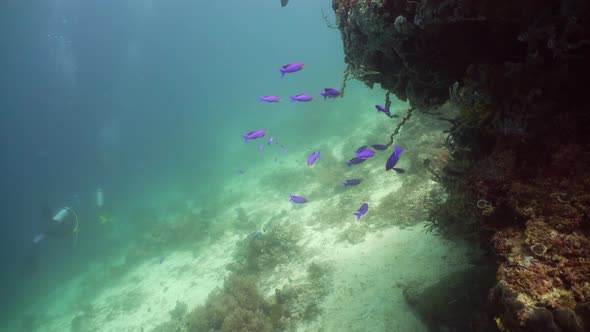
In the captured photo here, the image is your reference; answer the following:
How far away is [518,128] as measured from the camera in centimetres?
253

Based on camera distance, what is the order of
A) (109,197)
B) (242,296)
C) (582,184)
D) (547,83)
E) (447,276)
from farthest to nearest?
1. (109,197)
2. (242,296)
3. (447,276)
4. (547,83)
5. (582,184)

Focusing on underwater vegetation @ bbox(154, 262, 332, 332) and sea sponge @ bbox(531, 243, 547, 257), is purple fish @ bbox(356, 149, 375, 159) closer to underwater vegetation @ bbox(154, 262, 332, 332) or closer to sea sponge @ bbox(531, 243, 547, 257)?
sea sponge @ bbox(531, 243, 547, 257)

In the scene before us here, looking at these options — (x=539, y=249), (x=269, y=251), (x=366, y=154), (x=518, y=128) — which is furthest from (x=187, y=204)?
(x=539, y=249)

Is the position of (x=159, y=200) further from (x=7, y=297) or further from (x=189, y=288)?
(x=189, y=288)

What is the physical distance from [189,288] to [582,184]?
13.2m

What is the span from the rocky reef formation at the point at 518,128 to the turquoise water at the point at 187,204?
7.09 feet

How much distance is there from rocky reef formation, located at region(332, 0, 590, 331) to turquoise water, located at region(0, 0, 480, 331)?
7.09ft

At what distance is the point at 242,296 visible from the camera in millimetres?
7469

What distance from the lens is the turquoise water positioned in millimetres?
6273

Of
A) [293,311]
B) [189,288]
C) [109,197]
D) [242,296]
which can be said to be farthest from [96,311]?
[109,197]

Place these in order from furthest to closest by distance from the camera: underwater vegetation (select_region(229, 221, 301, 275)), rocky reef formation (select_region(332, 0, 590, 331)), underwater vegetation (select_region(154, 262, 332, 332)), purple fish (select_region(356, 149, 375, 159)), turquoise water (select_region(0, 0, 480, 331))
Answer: underwater vegetation (select_region(229, 221, 301, 275)) → turquoise water (select_region(0, 0, 480, 331)) → underwater vegetation (select_region(154, 262, 332, 332)) → purple fish (select_region(356, 149, 375, 159)) → rocky reef formation (select_region(332, 0, 590, 331))

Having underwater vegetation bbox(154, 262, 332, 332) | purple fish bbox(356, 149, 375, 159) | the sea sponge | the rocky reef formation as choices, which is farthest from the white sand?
the sea sponge

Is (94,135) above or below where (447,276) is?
below

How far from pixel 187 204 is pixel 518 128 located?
26.4 meters
